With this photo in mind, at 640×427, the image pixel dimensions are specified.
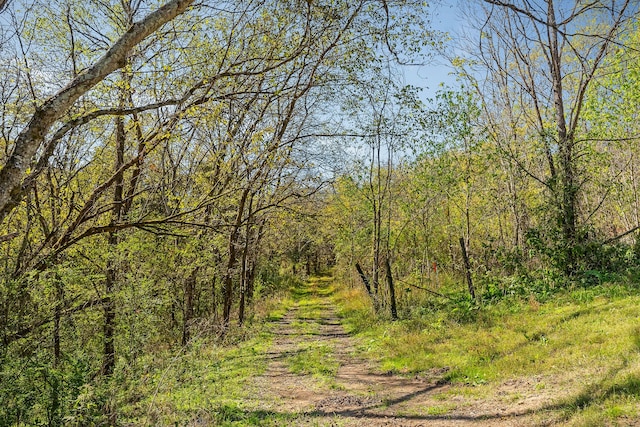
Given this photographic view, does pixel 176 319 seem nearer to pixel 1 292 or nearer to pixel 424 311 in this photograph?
pixel 424 311

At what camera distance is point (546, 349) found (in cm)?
648

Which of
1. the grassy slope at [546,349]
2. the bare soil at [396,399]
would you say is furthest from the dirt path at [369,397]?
the grassy slope at [546,349]

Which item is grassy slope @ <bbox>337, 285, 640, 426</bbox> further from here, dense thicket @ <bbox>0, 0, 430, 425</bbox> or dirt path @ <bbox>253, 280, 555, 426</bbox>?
dense thicket @ <bbox>0, 0, 430, 425</bbox>

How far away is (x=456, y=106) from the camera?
531 inches

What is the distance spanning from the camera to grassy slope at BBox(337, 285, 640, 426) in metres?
4.45

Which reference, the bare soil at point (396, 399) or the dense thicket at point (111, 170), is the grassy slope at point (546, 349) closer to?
the bare soil at point (396, 399)

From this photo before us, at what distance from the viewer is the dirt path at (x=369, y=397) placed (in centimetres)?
502

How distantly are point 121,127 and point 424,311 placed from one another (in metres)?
9.16

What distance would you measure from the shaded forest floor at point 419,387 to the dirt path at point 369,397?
1 centimetres

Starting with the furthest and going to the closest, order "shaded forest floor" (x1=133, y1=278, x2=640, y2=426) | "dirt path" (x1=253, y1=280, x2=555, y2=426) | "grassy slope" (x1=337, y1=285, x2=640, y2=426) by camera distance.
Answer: "dirt path" (x1=253, y1=280, x2=555, y2=426)
"shaded forest floor" (x1=133, y1=278, x2=640, y2=426)
"grassy slope" (x1=337, y1=285, x2=640, y2=426)

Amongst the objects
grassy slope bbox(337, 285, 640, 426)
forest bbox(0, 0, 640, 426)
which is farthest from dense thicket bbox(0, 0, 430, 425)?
grassy slope bbox(337, 285, 640, 426)

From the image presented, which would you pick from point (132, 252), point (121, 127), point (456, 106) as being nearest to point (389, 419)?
point (132, 252)

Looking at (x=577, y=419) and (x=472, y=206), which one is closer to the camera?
(x=577, y=419)

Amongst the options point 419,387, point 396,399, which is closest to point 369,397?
point 396,399
